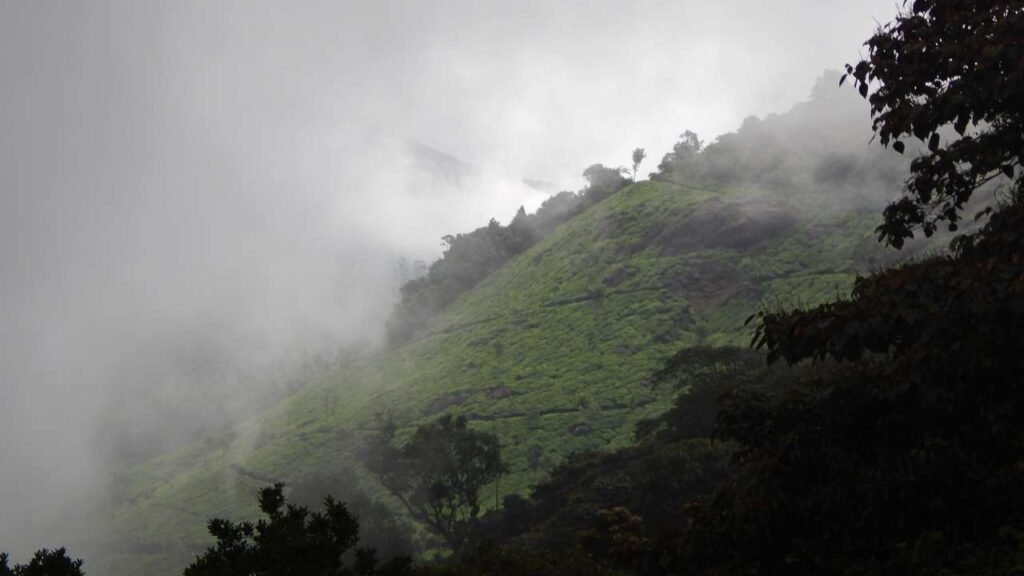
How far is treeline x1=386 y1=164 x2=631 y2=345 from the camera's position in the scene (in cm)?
13888

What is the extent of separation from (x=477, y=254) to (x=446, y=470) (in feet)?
286

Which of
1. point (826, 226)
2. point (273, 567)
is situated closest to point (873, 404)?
point (273, 567)

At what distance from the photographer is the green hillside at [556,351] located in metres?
86.1

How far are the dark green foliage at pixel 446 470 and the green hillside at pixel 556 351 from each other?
10.1 metres

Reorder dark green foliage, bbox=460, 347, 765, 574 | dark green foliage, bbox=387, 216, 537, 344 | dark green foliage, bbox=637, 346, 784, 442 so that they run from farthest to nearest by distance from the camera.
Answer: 1. dark green foliage, bbox=387, 216, 537, 344
2. dark green foliage, bbox=637, 346, 784, 442
3. dark green foliage, bbox=460, 347, 765, 574

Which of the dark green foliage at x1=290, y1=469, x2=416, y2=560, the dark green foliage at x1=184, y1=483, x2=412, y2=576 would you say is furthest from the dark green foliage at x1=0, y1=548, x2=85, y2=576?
the dark green foliage at x1=290, y1=469, x2=416, y2=560

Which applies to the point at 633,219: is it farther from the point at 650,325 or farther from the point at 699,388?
the point at 699,388

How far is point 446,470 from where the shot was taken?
2347 inches

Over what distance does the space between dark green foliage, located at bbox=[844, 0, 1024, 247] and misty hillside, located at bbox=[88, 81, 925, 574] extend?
6380cm

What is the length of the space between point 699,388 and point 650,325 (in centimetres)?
4176

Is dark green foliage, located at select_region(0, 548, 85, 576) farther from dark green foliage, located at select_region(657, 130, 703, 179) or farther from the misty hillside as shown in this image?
dark green foliage, located at select_region(657, 130, 703, 179)

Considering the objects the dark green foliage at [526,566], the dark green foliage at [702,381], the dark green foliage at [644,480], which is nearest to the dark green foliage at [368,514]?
the dark green foliage at [644,480]

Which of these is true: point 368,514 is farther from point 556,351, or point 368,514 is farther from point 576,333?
point 576,333

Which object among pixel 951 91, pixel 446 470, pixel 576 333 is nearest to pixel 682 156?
pixel 576 333
